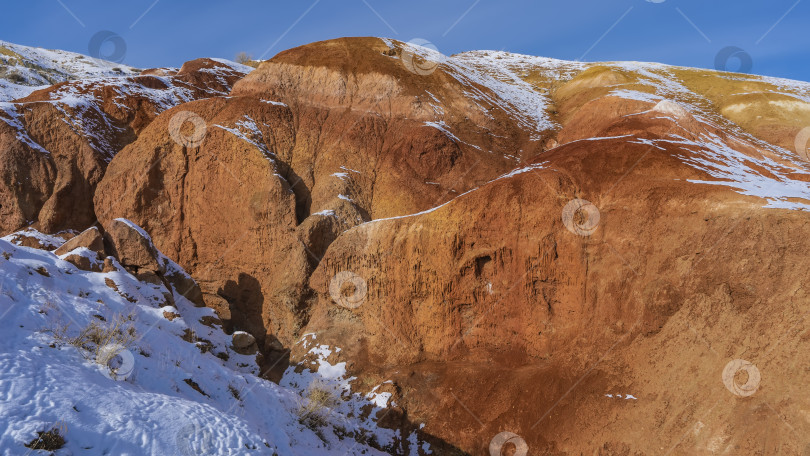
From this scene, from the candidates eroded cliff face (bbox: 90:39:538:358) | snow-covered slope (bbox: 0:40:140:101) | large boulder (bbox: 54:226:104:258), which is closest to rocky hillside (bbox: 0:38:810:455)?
eroded cliff face (bbox: 90:39:538:358)

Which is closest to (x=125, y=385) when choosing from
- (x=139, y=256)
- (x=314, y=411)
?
(x=314, y=411)

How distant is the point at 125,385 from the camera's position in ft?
27.8

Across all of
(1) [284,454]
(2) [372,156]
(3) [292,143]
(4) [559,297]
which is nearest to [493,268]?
(4) [559,297]

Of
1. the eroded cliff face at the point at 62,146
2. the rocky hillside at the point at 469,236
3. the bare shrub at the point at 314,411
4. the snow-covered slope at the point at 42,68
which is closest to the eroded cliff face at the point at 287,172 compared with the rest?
the rocky hillside at the point at 469,236

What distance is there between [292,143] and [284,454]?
20.7m

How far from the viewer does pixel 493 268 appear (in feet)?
54.6

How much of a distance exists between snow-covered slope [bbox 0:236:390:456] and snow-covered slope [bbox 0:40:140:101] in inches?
1726

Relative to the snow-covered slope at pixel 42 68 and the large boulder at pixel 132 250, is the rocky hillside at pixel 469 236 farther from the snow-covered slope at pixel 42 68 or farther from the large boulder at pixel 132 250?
the snow-covered slope at pixel 42 68

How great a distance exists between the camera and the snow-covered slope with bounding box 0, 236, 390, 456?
6957 mm

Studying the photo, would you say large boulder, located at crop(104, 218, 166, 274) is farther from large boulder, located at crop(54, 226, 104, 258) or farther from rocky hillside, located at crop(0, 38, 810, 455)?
rocky hillside, located at crop(0, 38, 810, 455)

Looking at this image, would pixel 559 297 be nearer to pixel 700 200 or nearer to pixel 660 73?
pixel 700 200

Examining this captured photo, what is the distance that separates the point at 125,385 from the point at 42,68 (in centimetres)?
7185

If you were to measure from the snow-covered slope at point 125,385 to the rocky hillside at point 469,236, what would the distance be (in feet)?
13.2

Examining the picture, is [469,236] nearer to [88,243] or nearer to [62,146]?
[88,243]
